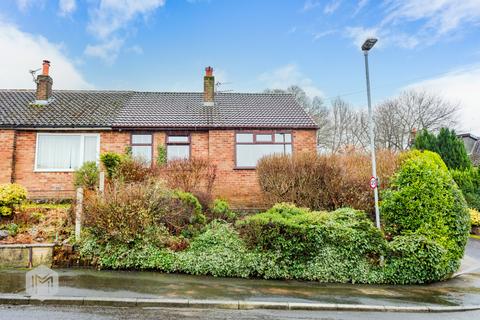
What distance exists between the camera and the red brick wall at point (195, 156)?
1312 centimetres

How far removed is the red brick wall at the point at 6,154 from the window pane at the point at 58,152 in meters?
1.01

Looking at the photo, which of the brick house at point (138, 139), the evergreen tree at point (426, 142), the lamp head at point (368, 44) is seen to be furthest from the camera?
the evergreen tree at point (426, 142)

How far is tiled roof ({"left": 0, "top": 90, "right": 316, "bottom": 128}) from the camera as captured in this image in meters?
13.9

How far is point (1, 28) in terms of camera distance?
11164mm

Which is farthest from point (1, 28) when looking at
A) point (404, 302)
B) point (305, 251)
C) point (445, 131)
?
point (445, 131)

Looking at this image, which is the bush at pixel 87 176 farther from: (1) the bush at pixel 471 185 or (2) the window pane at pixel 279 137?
(1) the bush at pixel 471 185

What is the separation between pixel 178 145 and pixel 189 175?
10.7ft

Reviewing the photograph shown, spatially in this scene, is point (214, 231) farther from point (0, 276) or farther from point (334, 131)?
point (334, 131)

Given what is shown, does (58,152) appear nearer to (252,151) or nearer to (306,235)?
(252,151)

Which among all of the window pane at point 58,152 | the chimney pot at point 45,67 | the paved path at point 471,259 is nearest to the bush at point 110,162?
the window pane at point 58,152

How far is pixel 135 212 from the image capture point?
7.54 metres

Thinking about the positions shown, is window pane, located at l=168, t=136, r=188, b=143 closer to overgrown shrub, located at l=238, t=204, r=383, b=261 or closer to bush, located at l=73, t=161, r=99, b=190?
bush, located at l=73, t=161, r=99, b=190

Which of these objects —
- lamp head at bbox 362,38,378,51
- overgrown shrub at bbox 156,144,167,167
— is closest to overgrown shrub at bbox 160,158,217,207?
overgrown shrub at bbox 156,144,167,167

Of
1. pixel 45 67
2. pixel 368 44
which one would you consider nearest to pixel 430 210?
pixel 368 44
